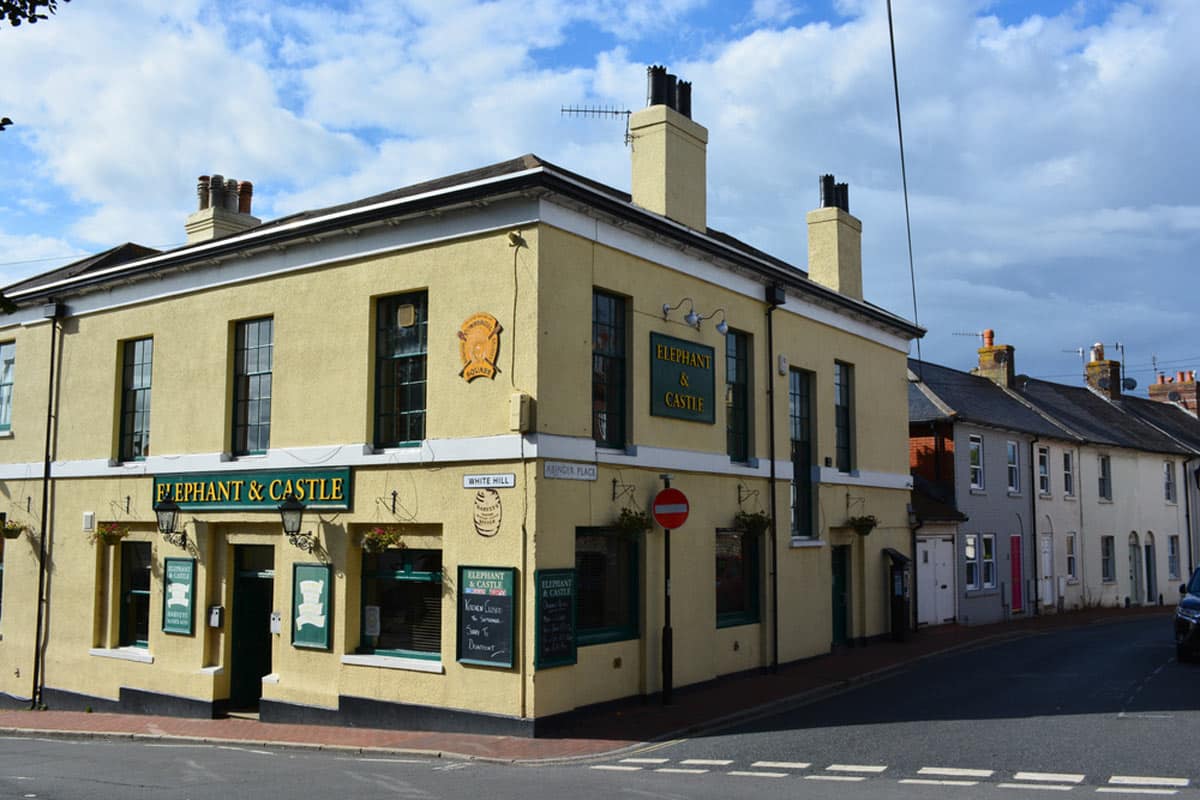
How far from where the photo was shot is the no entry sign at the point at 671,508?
15.1 meters

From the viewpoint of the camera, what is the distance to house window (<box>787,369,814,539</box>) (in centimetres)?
2038

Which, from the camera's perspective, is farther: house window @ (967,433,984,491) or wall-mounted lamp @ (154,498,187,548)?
house window @ (967,433,984,491)

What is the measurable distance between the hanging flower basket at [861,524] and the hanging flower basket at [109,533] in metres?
13.6

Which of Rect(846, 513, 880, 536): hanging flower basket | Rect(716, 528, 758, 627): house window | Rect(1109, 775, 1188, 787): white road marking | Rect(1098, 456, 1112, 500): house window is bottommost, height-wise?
Rect(1109, 775, 1188, 787): white road marking

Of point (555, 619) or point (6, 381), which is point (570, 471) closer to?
point (555, 619)

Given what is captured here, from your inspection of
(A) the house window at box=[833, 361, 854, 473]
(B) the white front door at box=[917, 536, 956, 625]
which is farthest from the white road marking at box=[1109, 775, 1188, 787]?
(B) the white front door at box=[917, 536, 956, 625]

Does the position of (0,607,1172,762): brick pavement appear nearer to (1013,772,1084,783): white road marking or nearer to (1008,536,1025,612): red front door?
(1013,772,1084,783): white road marking

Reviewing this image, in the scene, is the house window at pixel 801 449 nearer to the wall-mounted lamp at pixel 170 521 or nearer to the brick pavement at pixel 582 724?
the brick pavement at pixel 582 724

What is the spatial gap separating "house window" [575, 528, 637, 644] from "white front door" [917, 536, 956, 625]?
1289cm

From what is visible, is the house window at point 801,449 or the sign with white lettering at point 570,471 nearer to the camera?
the sign with white lettering at point 570,471

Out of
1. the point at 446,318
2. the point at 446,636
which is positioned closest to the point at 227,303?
the point at 446,318

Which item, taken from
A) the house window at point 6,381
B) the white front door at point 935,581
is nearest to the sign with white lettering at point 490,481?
the house window at point 6,381

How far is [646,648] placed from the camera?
15.4 metres

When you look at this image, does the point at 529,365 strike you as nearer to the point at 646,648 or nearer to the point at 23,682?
the point at 646,648
